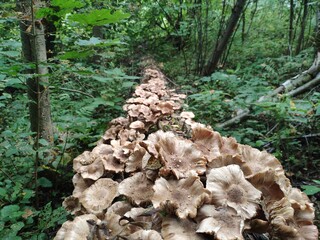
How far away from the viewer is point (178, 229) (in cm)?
158

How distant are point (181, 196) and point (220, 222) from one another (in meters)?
0.29

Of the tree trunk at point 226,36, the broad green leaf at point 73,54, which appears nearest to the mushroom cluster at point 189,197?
the broad green leaf at point 73,54

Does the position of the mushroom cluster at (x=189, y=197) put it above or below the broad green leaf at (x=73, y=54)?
below

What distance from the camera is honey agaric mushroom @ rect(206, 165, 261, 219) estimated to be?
5.45ft

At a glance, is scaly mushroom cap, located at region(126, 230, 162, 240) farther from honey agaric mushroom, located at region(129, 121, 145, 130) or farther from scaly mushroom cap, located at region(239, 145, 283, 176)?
honey agaric mushroom, located at region(129, 121, 145, 130)

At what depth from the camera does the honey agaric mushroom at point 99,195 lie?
2.04 metres

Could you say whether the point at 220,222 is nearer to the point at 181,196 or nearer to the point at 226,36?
the point at 181,196

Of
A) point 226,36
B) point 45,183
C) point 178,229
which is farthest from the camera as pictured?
point 226,36

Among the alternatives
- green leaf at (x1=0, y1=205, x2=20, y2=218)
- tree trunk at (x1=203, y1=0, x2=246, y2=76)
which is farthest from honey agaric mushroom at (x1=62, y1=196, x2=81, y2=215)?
tree trunk at (x1=203, y1=0, x2=246, y2=76)

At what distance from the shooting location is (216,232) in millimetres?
1480

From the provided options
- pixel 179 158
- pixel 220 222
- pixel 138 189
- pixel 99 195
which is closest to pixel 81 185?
pixel 99 195

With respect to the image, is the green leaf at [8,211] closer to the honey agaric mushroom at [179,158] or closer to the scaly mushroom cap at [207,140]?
the honey agaric mushroom at [179,158]

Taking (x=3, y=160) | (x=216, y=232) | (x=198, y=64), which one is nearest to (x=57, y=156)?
(x=3, y=160)

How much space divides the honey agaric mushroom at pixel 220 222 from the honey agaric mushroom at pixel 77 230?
72 cm
